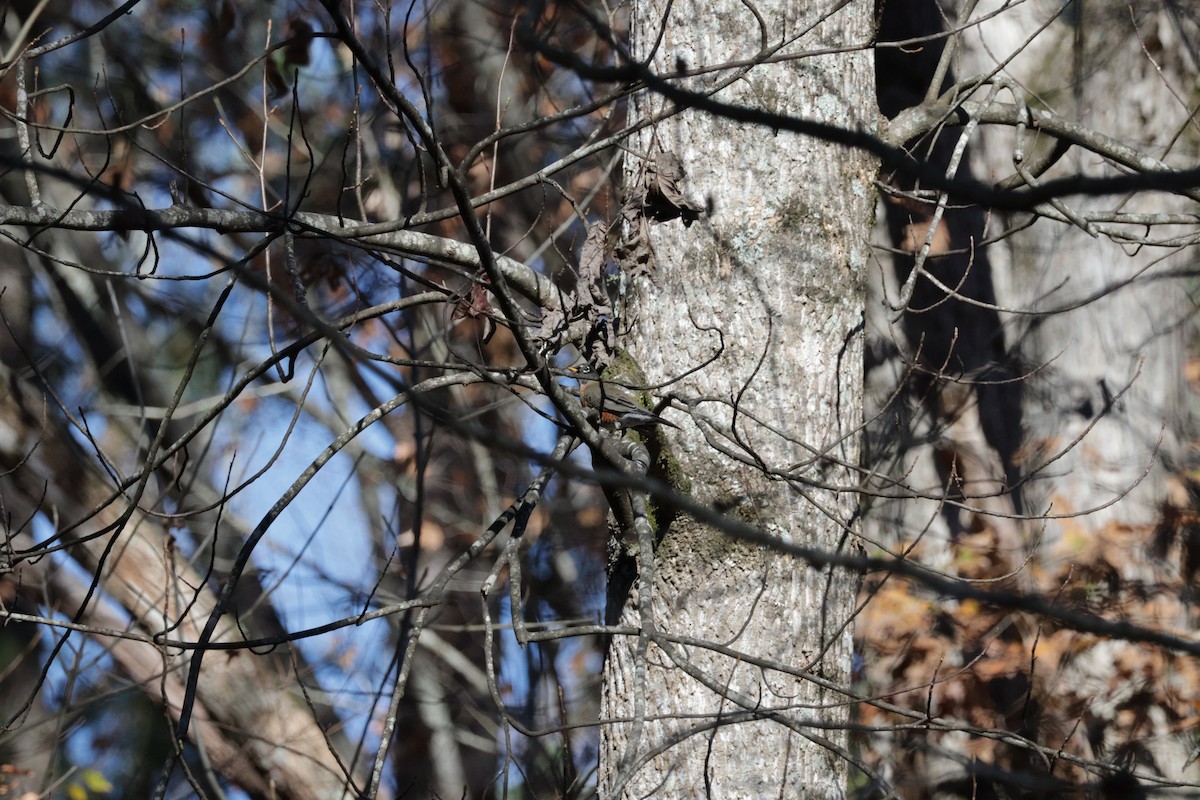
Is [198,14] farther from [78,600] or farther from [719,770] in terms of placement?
[719,770]

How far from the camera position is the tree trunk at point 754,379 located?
8.36ft

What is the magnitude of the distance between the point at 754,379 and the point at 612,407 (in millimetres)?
408

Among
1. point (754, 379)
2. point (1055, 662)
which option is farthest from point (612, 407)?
point (1055, 662)

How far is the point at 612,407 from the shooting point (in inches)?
98.9

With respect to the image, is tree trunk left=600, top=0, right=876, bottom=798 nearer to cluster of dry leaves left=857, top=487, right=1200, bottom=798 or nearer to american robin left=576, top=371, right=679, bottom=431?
american robin left=576, top=371, right=679, bottom=431

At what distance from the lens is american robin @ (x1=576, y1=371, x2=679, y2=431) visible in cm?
246

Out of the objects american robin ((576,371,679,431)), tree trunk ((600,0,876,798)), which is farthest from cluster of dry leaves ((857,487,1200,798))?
american robin ((576,371,679,431))

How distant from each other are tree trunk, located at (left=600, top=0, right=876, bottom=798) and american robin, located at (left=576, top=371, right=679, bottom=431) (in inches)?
6.8

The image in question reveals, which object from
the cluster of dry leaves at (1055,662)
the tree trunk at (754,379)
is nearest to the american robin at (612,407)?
the tree trunk at (754,379)

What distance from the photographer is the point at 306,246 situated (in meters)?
6.91

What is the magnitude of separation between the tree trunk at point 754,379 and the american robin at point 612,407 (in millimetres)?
173

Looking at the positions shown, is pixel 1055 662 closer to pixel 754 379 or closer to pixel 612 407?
pixel 754 379

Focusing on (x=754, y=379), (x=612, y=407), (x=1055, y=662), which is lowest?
(x=612, y=407)

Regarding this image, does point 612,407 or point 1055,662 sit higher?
point 1055,662
